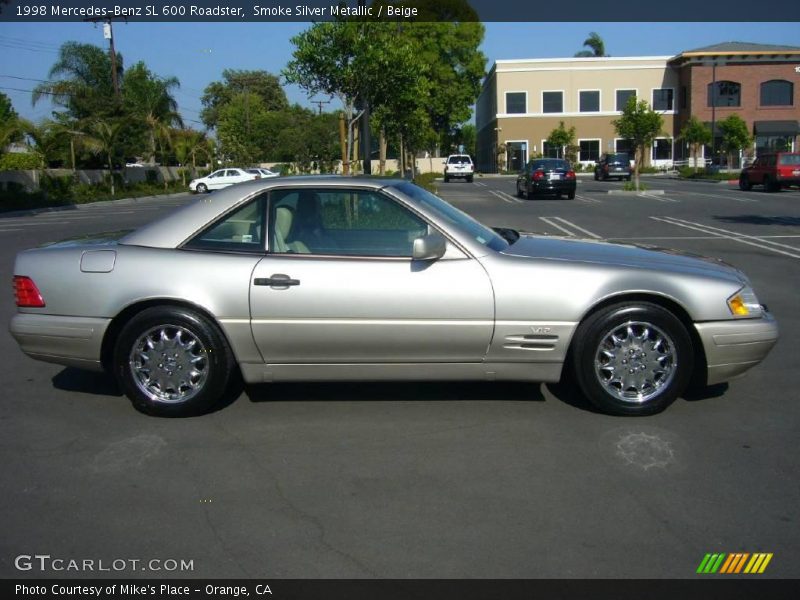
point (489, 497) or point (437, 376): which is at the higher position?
point (437, 376)

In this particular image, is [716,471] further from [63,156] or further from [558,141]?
[558,141]

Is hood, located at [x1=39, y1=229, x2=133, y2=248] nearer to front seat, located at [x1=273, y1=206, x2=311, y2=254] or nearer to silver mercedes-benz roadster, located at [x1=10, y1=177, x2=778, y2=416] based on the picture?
silver mercedes-benz roadster, located at [x1=10, y1=177, x2=778, y2=416]

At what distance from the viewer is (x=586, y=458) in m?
4.47

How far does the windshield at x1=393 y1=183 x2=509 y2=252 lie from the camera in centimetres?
531

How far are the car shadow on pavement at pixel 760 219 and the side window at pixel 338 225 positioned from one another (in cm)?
1530

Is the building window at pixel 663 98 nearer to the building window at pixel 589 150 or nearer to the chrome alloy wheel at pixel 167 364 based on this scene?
the building window at pixel 589 150

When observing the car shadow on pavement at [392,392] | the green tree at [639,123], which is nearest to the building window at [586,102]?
the green tree at [639,123]

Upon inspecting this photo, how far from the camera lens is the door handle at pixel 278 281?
16.5 ft

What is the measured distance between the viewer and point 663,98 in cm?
6856

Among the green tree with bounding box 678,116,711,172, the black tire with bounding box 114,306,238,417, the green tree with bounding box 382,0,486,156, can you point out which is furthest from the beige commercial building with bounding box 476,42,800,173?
the black tire with bounding box 114,306,238,417
